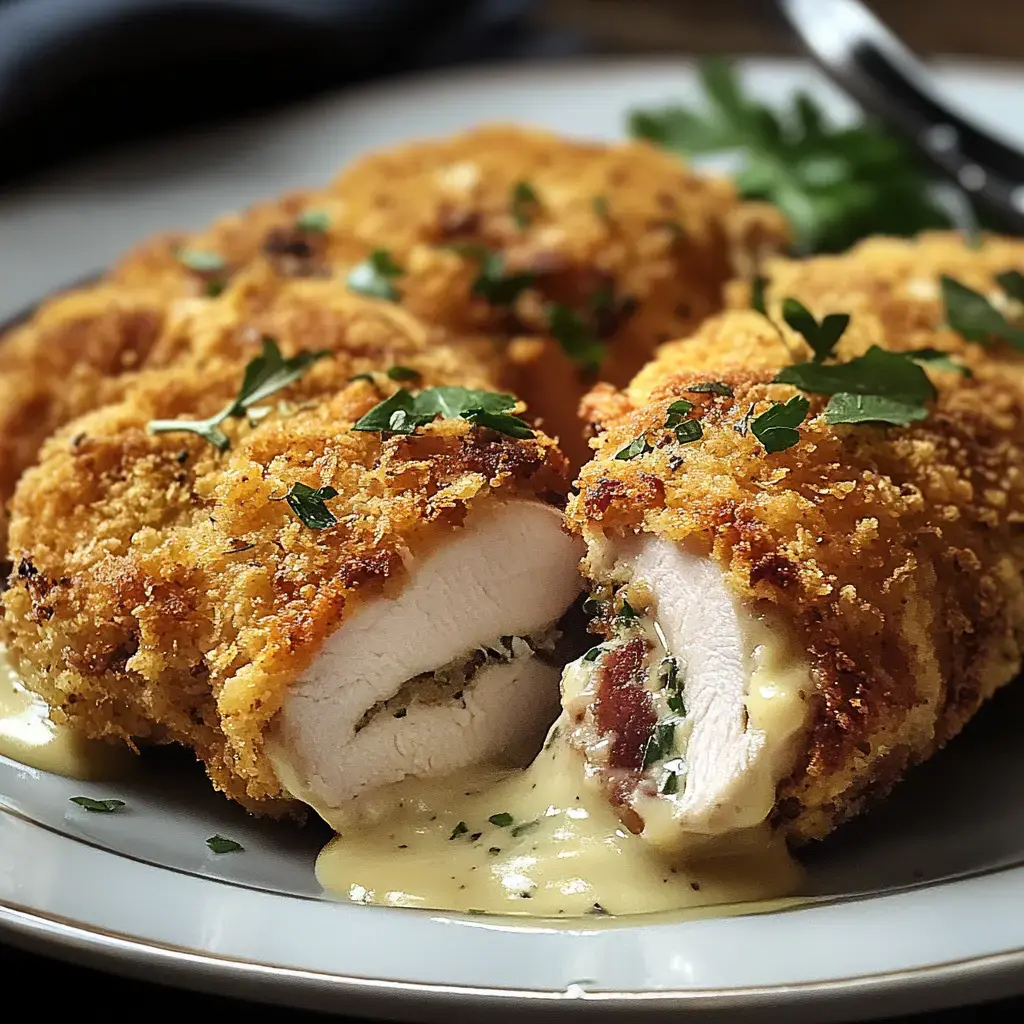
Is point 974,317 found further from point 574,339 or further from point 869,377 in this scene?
point 574,339

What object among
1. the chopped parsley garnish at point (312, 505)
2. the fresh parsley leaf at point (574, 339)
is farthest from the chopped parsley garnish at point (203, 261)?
the chopped parsley garnish at point (312, 505)

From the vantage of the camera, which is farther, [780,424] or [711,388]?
[711,388]

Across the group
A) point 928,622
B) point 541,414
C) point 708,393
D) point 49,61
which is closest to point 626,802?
point 928,622

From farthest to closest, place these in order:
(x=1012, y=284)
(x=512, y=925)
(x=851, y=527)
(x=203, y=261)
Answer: (x=203, y=261) → (x=1012, y=284) → (x=851, y=527) → (x=512, y=925)

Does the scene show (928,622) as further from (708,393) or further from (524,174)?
(524,174)

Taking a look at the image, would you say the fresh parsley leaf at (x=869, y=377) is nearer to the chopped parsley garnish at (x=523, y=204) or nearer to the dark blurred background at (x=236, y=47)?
the chopped parsley garnish at (x=523, y=204)

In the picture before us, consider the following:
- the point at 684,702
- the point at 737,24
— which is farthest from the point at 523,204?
the point at 737,24
